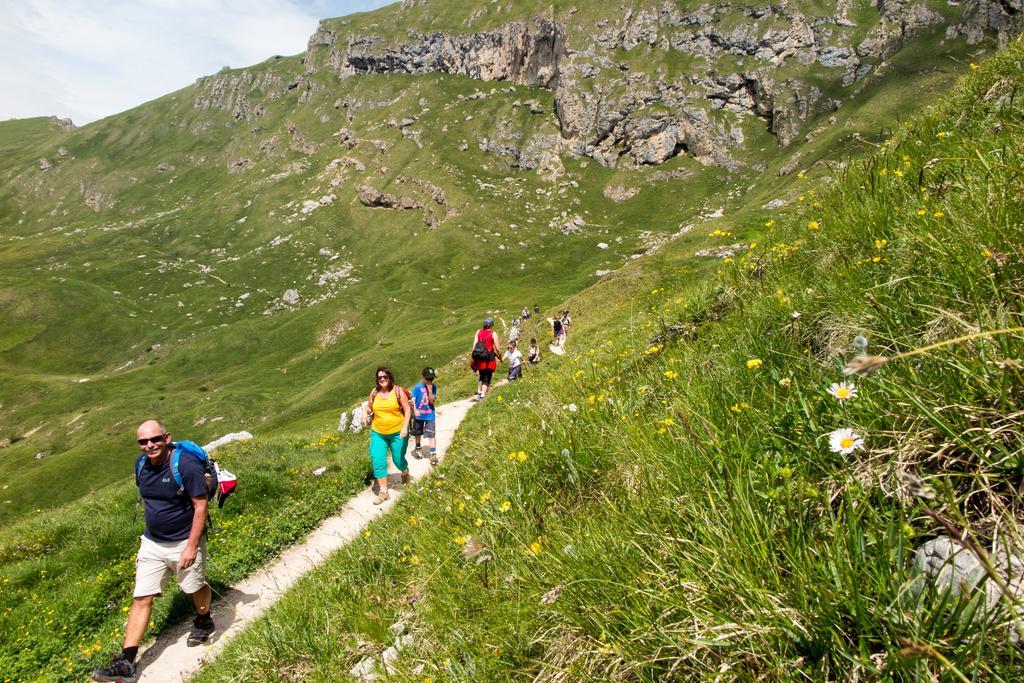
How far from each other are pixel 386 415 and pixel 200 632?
5463mm

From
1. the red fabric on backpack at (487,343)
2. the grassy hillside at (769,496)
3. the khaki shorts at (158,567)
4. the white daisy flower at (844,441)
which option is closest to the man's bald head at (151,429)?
the khaki shorts at (158,567)

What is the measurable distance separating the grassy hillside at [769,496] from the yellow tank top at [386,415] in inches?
245

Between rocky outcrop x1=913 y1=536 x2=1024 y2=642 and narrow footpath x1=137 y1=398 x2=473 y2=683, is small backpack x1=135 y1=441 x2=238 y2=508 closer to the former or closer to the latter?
narrow footpath x1=137 y1=398 x2=473 y2=683

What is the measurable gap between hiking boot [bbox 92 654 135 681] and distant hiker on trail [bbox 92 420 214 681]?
0.12 ft

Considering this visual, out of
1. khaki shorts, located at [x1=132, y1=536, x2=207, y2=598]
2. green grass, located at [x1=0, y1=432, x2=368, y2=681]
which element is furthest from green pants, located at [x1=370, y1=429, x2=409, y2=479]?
khaki shorts, located at [x1=132, y1=536, x2=207, y2=598]

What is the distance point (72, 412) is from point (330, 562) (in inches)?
6581

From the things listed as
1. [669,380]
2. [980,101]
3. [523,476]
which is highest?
[980,101]

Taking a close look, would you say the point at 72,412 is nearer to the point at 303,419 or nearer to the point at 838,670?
the point at 303,419

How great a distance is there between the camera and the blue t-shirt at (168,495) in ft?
24.6

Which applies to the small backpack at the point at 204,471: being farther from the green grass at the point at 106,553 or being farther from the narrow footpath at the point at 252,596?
the narrow footpath at the point at 252,596

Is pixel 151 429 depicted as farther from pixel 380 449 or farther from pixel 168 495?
pixel 380 449

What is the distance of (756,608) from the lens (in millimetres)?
1825

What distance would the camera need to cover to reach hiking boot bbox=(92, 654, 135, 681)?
7.18m

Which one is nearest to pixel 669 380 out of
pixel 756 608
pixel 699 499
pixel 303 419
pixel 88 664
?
pixel 699 499
